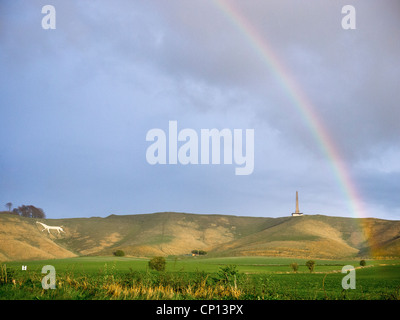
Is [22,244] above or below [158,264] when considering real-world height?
below

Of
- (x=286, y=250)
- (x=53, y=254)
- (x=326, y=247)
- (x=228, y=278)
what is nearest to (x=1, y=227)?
(x=53, y=254)

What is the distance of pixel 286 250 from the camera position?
571 ft

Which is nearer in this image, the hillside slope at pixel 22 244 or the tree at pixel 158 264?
the tree at pixel 158 264

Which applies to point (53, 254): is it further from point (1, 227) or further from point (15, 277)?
point (15, 277)

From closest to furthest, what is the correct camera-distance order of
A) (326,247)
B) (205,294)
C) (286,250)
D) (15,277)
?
(205,294) < (15,277) < (286,250) < (326,247)

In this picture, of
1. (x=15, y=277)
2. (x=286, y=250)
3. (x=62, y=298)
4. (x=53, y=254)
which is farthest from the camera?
(x=286, y=250)

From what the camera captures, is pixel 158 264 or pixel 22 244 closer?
pixel 158 264

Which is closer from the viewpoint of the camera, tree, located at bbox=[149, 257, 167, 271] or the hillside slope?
tree, located at bbox=[149, 257, 167, 271]
